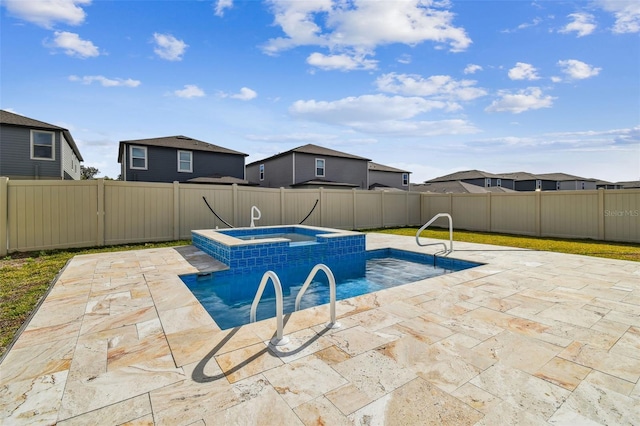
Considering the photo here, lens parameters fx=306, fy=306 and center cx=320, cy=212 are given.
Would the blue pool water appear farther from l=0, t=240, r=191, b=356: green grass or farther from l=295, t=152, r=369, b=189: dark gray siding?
l=295, t=152, r=369, b=189: dark gray siding

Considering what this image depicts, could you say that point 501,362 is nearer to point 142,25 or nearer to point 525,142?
point 142,25

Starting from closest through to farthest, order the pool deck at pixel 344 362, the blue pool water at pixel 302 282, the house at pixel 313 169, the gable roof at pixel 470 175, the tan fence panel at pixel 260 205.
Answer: the pool deck at pixel 344 362
the blue pool water at pixel 302 282
the tan fence panel at pixel 260 205
the house at pixel 313 169
the gable roof at pixel 470 175

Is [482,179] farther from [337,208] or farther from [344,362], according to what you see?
[344,362]

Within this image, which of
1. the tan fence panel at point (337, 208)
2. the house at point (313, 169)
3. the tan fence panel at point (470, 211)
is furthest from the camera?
the house at point (313, 169)

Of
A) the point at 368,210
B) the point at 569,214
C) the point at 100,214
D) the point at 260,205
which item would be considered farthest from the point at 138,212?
the point at 569,214

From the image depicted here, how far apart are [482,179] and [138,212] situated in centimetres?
3474

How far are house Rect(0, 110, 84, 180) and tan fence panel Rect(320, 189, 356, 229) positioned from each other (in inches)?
539

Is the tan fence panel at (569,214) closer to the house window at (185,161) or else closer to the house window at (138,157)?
the house window at (185,161)

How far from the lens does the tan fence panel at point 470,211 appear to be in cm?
1382

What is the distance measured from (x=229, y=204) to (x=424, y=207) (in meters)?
10.2

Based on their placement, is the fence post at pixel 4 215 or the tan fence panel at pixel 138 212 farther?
the tan fence panel at pixel 138 212

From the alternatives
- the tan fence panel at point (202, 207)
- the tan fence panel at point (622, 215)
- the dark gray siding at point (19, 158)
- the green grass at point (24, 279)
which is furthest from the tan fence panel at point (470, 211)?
the dark gray siding at point (19, 158)

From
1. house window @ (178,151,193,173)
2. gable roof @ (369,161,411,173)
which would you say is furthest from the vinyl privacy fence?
gable roof @ (369,161,411,173)

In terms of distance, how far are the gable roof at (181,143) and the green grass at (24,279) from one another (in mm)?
10636
